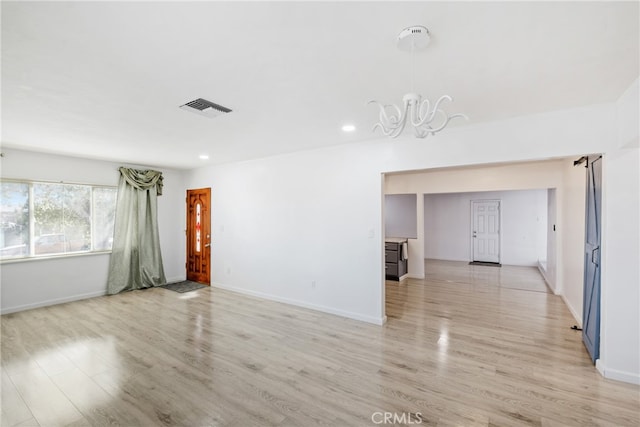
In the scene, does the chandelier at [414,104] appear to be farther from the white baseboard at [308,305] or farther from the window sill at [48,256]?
the window sill at [48,256]

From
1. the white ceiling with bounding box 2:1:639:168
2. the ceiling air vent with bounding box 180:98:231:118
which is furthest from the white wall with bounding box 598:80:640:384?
the ceiling air vent with bounding box 180:98:231:118

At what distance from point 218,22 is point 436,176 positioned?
6.08 meters

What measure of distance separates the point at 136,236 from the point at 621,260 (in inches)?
282

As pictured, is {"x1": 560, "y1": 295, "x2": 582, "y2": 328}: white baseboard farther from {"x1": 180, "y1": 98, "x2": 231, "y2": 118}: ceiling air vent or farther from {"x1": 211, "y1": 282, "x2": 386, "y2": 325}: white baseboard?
{"x1": 180, "y1": 98, "x2": 231, "y2": 118}: ceiling air vent

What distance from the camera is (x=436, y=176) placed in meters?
6.71

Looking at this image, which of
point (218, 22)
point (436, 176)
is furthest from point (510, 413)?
point (436, 176)

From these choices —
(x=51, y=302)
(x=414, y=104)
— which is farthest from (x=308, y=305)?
(x=51, y=302)

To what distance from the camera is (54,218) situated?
194 inches

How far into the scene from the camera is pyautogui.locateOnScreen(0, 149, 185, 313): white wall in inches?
176

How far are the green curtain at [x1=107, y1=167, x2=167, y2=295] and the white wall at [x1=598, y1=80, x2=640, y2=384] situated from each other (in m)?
6.96

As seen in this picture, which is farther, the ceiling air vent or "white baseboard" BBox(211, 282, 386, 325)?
"white baseboard" BBox(211, 282, 386, 325)

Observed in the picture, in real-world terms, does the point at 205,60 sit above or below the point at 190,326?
above

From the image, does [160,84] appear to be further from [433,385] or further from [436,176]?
[436,176]

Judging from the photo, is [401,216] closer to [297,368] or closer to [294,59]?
[297,368]
